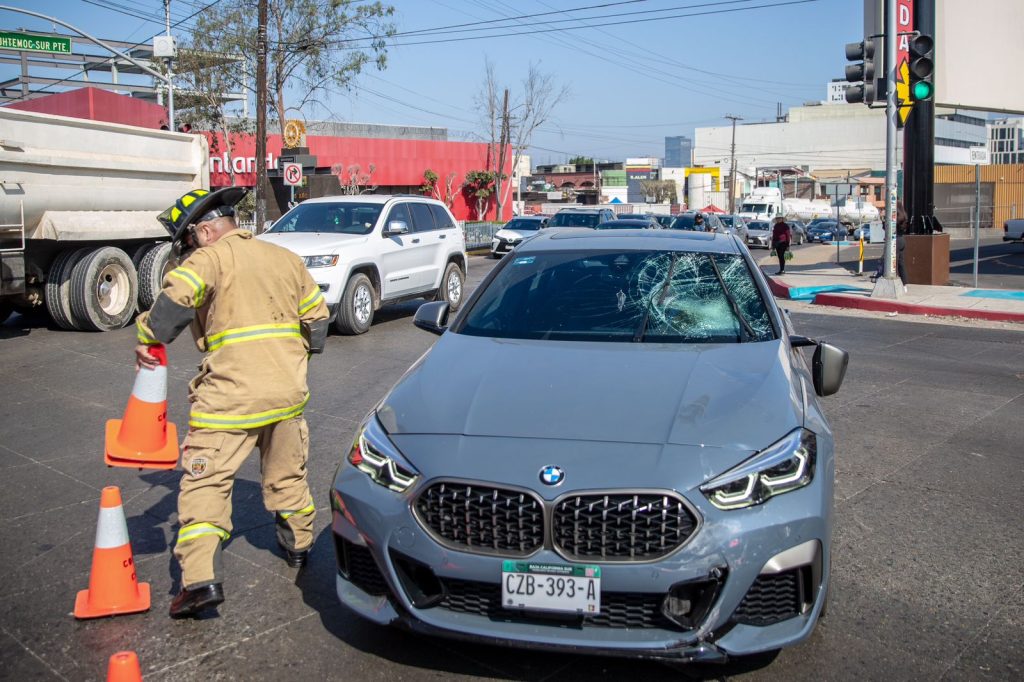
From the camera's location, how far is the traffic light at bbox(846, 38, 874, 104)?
16953 mm

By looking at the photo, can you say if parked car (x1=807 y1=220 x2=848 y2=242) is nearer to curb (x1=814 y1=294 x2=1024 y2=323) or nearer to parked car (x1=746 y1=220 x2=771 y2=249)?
parked car (x1=746 y1=220 x2=771 y2=249)

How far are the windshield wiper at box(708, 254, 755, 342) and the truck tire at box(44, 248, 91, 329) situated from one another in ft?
31.4

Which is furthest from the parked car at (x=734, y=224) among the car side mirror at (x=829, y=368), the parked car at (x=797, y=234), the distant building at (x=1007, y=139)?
the distant building at (x=1007, y=139)

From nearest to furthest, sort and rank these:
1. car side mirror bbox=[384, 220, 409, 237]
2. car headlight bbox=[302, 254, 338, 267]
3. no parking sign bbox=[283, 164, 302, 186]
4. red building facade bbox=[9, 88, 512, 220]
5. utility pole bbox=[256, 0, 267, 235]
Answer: car headlight bbox=[302, 254, 338, 267] < car side mirror bbox=[384, 220, 409, 237] < utility pole bbox=[256, 0, 267, 235] < no parking sign bbox=[283, 164, 302, 186] < red building facade bbox=[9, 88, 512, 220]

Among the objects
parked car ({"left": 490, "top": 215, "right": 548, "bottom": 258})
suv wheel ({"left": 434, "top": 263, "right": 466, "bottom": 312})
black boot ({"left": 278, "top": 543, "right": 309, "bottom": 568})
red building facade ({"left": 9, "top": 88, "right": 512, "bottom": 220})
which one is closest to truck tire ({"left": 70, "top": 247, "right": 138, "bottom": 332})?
suv wheel ({"left": 434, "top": 263, "right": 466, "bottom": 312})

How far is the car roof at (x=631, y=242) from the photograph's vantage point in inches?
213

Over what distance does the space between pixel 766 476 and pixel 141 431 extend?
295 cm

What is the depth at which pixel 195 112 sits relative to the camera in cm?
3491

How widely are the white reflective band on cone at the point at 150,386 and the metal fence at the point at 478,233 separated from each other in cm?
3040

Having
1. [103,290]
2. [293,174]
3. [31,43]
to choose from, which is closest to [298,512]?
[103,290]

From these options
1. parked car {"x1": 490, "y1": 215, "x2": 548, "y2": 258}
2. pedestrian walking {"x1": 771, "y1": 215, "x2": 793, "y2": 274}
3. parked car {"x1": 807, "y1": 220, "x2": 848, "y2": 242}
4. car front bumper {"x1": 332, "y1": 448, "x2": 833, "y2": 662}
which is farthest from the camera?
parked car {"x1": 807, "y1": 220, "x2": 848, "y2": 242}

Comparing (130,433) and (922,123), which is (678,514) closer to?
(130,433)

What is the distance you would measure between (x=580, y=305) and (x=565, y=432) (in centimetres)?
149

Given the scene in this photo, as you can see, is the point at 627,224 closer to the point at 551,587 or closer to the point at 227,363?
the point at 227,363
